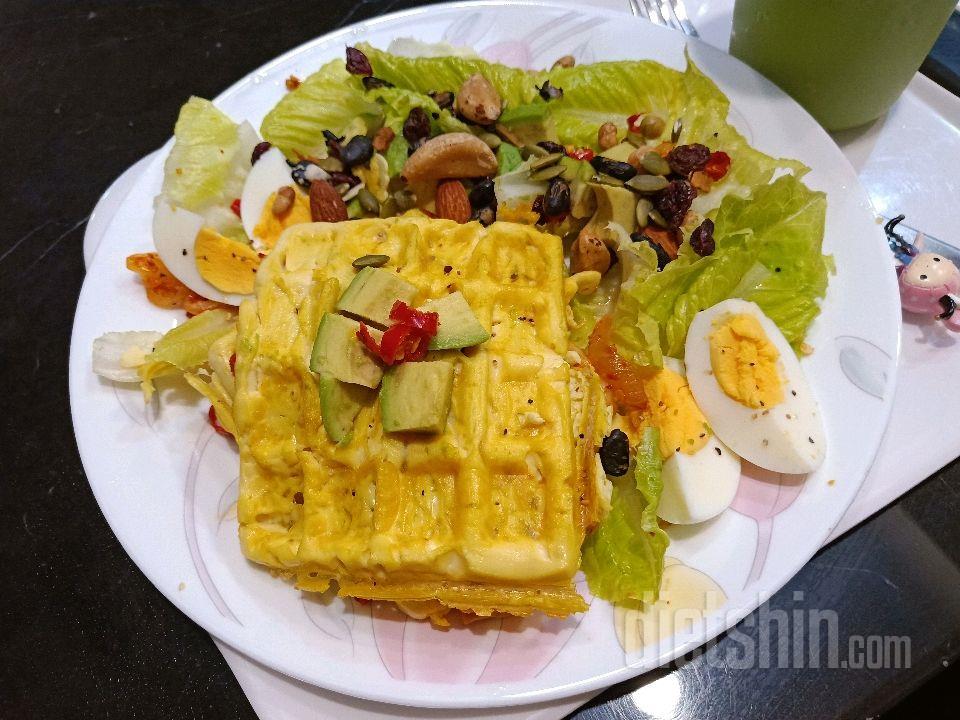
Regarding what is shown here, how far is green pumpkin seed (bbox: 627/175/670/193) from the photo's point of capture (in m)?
2.50

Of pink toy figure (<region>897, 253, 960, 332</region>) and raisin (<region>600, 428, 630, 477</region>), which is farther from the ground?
pink toy figure (<region>897, 253, 960, 332</region>)

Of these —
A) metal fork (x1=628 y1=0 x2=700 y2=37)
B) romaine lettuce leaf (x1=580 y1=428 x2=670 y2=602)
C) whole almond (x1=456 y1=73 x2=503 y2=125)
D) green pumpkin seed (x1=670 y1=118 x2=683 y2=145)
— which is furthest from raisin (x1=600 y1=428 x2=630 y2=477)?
metal fork (x1=628 y1=0 x2=700 y2=37)

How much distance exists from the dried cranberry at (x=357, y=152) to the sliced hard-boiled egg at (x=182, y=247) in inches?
26.5

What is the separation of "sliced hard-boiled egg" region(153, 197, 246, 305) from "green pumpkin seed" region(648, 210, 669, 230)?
168cm

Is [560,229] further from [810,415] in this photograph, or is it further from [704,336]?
[810,415]

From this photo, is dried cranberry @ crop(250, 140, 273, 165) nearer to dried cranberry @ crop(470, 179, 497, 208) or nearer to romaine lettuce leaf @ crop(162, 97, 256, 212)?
romaine lettuce leaf @ crop(162, 97, 256, 212)

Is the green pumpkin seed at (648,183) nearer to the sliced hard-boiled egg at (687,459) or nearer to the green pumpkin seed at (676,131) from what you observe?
the green pumpkin seed at (676,131)

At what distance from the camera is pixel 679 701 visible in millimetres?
2193

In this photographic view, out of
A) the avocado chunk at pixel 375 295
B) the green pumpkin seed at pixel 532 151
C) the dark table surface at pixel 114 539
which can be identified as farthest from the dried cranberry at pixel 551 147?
the dark table surface at pixel 114 539

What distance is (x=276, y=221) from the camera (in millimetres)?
2734

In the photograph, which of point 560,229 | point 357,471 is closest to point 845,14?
point 560,229

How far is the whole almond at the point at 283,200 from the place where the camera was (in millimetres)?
2701

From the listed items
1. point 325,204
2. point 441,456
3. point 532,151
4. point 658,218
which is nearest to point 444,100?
point 532,151

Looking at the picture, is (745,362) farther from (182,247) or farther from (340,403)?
(182,247)
